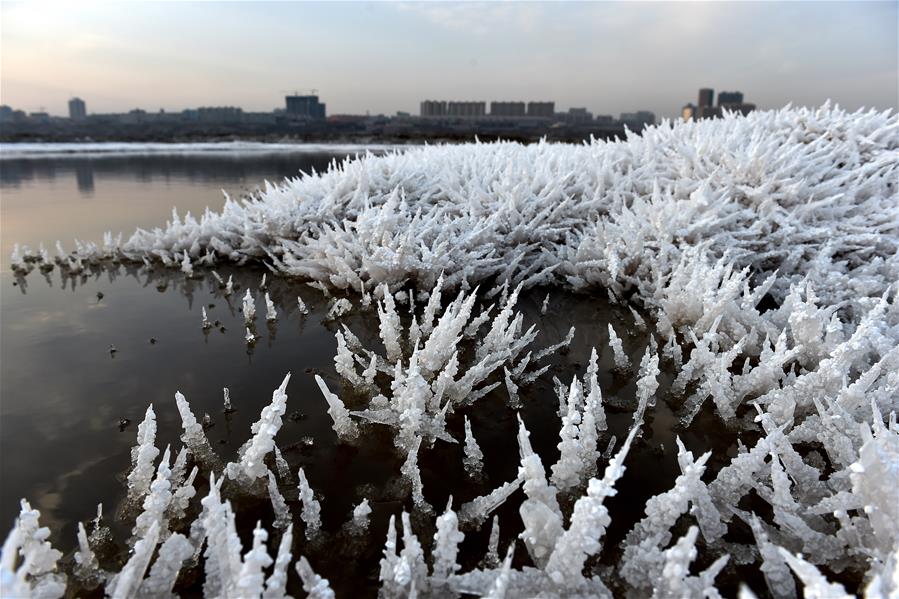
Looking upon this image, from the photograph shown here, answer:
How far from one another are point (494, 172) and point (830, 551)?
516 centimetres

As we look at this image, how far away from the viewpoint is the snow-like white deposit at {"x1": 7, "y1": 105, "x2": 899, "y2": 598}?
1390 mm

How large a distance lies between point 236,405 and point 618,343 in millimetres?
2040

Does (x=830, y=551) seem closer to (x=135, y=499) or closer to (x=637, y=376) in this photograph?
(x=637, y=376)

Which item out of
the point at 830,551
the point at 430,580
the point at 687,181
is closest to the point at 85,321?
the point at 430,580

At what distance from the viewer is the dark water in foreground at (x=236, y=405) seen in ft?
6.19

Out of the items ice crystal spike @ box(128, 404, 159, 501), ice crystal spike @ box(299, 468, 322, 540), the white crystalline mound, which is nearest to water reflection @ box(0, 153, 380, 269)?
the white crystalline mound

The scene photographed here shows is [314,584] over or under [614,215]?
under

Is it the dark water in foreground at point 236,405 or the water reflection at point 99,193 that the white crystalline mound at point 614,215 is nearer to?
the dark water in foreground at point 236,405

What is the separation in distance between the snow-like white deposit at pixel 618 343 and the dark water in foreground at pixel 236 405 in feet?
0.36

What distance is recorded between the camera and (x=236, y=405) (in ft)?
8.40

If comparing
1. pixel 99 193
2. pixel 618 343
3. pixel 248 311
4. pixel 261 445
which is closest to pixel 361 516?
pixel 261 445

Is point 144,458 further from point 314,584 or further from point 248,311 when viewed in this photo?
point 248,311

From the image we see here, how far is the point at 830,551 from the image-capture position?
1551 mm

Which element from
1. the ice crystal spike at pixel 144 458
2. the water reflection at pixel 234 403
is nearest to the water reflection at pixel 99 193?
the water reflection at pixel 234 403
